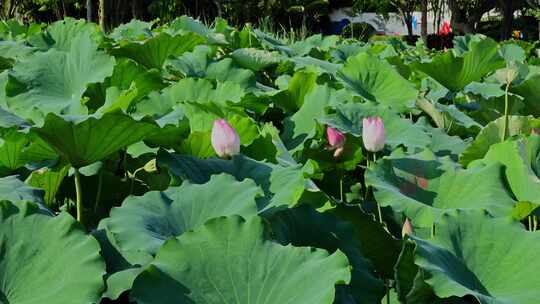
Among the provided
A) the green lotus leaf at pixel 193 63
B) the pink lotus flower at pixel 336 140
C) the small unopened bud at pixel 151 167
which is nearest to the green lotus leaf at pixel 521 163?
the pink lotus flower at pixel 336 140

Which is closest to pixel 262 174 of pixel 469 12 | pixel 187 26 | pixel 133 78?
pixel 133 78

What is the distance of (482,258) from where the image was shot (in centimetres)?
88

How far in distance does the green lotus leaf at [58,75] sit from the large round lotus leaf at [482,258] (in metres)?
0.81

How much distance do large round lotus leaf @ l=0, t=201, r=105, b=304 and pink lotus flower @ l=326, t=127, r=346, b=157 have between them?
2.04ft

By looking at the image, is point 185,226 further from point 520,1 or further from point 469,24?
point 469,24

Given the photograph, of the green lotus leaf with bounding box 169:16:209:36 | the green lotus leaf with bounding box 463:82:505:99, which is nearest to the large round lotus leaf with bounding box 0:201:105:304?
the green lotus leaf with bounding box 463:82:505:99

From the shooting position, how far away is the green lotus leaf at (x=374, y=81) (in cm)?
183

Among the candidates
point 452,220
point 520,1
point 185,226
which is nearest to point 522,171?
point 452,220

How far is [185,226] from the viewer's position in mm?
900

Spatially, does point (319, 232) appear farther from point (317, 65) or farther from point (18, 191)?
point (317, 65)

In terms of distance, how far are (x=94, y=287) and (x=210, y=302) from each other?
11 centimetres

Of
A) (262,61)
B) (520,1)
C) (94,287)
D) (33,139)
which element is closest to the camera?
(94,287)

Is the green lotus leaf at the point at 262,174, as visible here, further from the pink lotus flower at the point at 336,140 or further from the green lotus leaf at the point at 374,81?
the green lotus leaf at the point at 374,81

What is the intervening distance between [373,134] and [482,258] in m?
0.44
